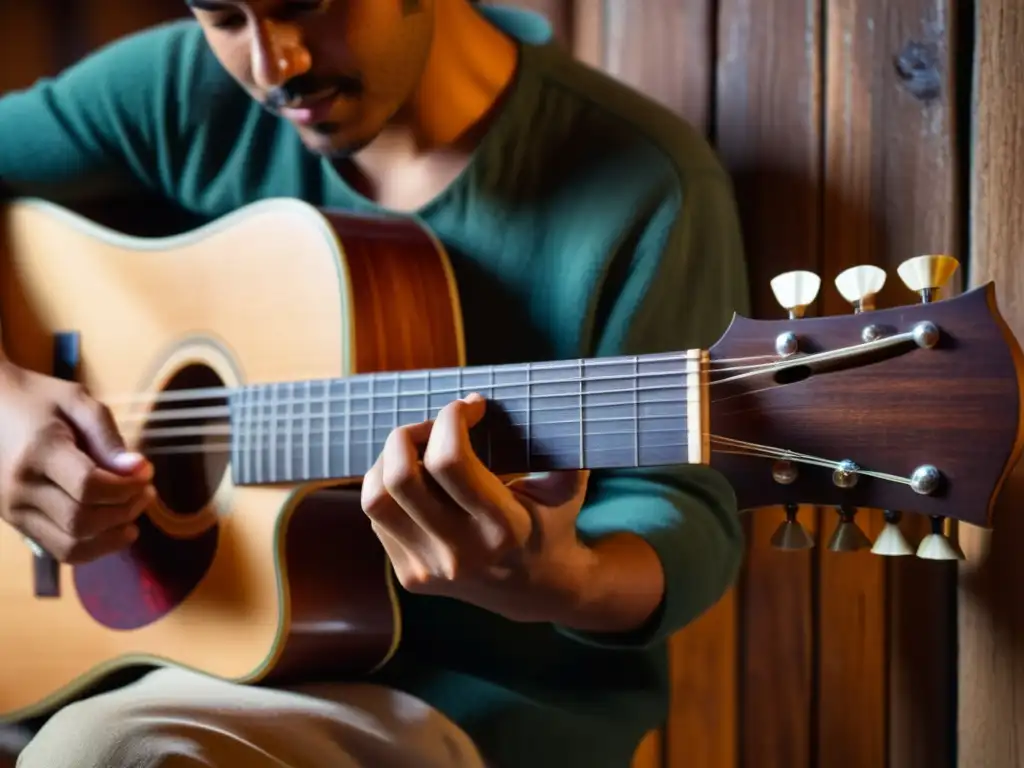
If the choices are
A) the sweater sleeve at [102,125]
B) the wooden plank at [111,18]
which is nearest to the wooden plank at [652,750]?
the sweater sleeve at [102,125]

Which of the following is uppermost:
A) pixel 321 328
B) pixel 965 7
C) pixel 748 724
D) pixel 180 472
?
pixel 965 7

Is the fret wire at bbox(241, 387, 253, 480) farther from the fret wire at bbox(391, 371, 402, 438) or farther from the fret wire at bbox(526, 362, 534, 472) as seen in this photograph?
the fret wire at bbox(526, 362, 534, 472)

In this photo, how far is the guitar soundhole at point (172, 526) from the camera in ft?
2.77

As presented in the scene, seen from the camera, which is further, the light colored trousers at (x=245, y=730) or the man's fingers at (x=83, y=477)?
the man's fingers at (x=83, y=477)

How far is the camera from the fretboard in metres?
0.60

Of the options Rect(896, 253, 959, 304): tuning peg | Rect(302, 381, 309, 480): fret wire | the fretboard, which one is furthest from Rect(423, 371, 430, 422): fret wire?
Rect(896, 253, 959, 304): tuning peg

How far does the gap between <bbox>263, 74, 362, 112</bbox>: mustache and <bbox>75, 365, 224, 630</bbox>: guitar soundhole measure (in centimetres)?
25

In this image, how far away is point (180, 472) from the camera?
875 millimetres

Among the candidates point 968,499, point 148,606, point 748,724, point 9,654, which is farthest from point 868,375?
point 9,654

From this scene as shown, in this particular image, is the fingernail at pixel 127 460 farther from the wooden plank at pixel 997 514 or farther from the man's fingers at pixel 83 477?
the wooden plank at pixel 997 514

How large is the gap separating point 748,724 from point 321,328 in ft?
1.88

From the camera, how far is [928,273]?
542mm

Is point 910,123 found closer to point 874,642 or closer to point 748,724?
point 874,642

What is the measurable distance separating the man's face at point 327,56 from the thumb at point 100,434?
30cm
